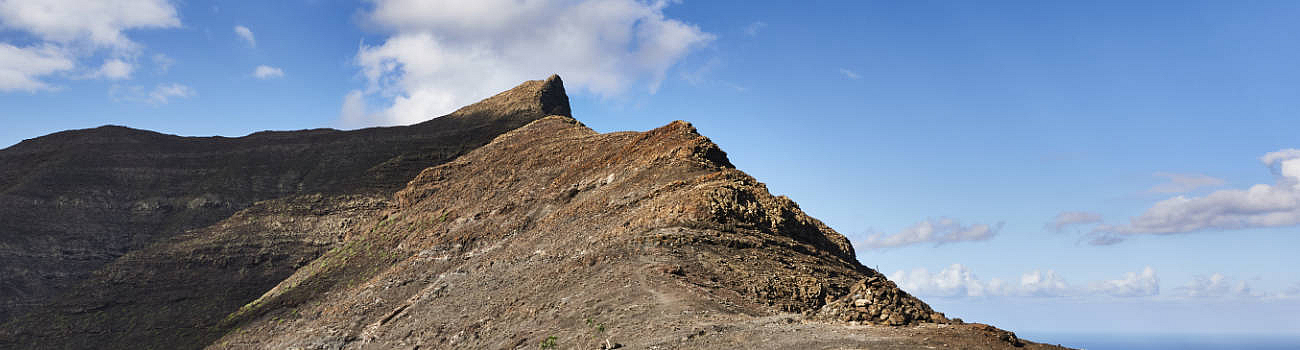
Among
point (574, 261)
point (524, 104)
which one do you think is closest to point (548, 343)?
point (574, 261)

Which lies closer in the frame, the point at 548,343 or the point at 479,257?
the point at 548,343

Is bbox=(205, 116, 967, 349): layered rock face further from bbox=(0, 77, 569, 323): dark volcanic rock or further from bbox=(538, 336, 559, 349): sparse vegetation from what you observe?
bbox=(0, 77, 569, 323): dark volcanic rock

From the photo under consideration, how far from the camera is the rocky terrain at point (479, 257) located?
68.3 ft

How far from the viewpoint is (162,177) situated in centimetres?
5975

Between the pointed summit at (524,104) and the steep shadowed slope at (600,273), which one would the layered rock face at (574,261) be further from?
the pointed summit at (524,104)

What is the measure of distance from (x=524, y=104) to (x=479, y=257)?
33.1 m

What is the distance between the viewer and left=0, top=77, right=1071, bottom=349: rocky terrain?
20.8 m

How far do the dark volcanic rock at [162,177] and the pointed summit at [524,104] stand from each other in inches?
7.4

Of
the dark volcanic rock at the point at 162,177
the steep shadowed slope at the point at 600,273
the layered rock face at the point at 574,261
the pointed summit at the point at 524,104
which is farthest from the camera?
the pointed summit at the point at 524,104

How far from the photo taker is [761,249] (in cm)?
2589

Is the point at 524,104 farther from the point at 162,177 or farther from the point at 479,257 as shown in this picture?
the point at 479,257

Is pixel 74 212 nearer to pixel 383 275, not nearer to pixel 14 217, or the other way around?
pixel 14 217

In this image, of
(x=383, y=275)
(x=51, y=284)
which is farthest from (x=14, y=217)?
(x=383, y=275)

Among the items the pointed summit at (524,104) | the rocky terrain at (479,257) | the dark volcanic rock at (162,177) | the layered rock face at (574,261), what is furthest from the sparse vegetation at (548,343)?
the pointed summit at (524,104)
